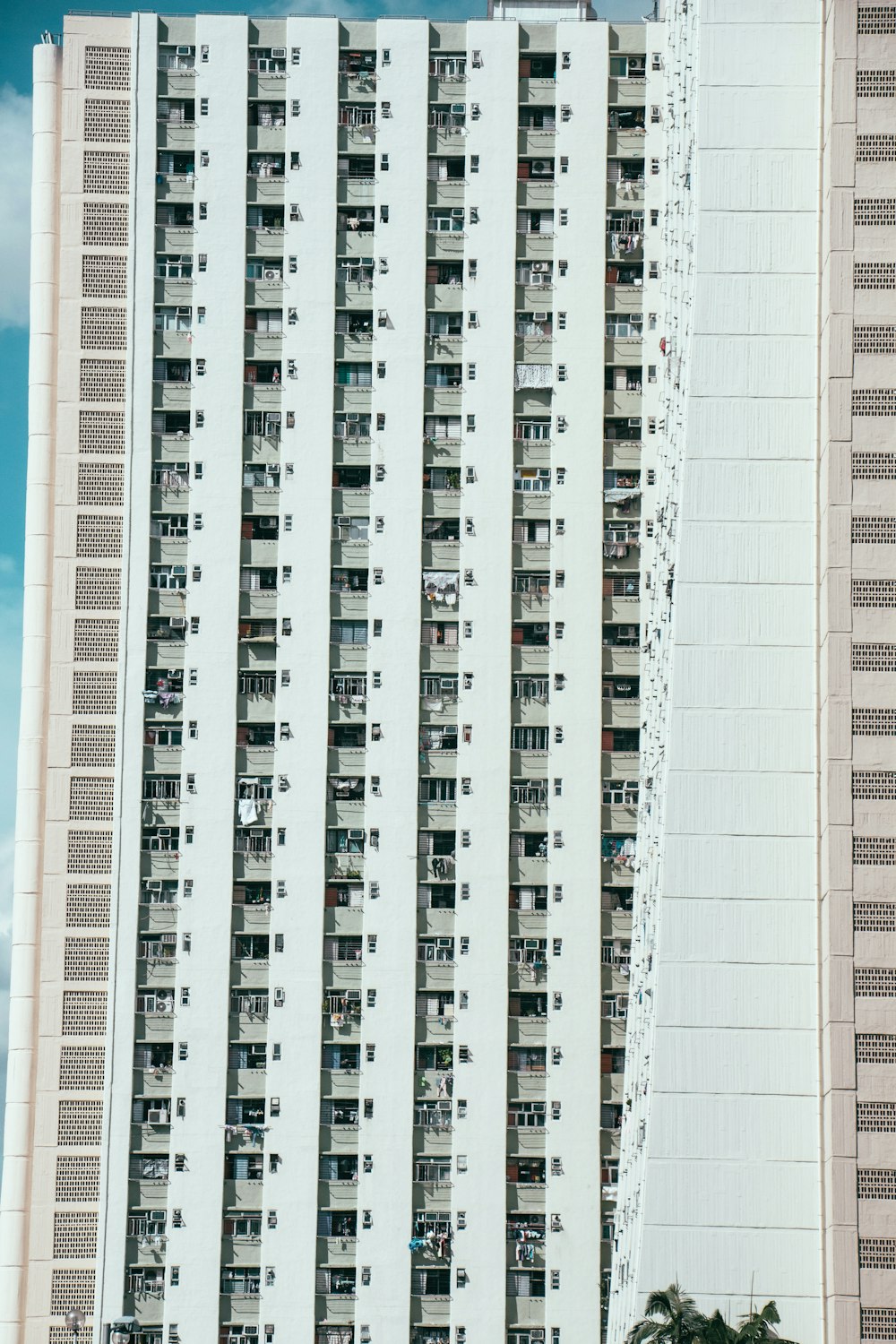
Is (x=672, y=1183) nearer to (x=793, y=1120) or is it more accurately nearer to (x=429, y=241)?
(x=793, y=1120)

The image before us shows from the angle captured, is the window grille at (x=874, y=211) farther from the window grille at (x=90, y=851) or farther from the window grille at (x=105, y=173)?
the window grille at (x=90, y=851)

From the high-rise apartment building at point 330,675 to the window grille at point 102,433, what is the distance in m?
0.17

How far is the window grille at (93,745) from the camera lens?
88.7 meters

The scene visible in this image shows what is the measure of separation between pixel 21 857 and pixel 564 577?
24.8 meters

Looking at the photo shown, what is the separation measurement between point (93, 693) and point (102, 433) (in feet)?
35.4

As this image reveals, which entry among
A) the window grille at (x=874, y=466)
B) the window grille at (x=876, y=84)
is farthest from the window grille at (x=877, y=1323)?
the window grille at (x=876, y=84)

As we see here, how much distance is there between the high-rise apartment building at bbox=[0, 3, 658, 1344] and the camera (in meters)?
83.8

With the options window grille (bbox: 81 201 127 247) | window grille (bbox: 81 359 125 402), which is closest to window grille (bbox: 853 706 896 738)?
window grille (bbox: 81 359 125 402)

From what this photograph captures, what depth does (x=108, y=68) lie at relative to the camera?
9156 centimetres

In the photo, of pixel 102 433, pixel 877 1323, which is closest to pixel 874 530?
pixel 877 1323

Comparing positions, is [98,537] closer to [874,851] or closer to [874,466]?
[874,466]

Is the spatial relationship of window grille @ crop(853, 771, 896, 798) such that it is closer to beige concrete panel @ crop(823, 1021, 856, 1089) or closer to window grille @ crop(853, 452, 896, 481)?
beige concrete panel @ crop(823, 1021, 856, 1089)

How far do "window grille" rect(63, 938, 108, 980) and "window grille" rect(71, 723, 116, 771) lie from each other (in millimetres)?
7065

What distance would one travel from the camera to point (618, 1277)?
80812mm
